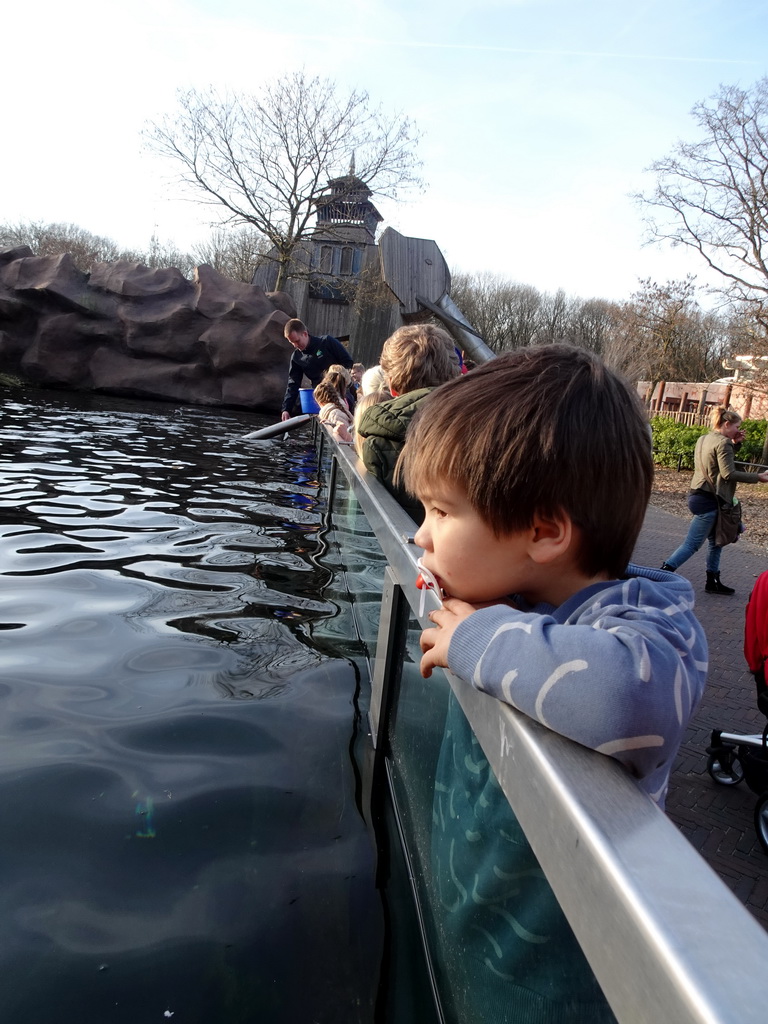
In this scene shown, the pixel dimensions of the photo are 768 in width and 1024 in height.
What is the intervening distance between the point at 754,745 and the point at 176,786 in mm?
2154

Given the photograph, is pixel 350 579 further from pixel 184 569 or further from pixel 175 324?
pixel 175 324

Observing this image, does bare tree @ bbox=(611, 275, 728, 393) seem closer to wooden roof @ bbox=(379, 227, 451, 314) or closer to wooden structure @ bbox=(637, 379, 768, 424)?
wooden structure @ bbox=(637, 379, 768, 424)

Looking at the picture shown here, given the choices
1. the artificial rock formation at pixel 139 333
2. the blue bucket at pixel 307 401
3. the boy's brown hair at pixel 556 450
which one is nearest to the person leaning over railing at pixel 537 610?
the boy's brown hair at pixel 556 450

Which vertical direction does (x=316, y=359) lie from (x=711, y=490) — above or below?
above

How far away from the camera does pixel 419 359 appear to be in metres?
3.75

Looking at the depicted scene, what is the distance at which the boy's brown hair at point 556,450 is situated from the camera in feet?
3.59

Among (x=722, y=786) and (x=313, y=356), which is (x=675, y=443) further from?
(x=722, y=786)

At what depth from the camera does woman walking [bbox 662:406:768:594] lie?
6.49 m

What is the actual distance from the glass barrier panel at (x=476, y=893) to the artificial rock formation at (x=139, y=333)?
57.7 ft

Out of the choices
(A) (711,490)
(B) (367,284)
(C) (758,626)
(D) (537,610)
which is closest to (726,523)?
(A) (711,490)

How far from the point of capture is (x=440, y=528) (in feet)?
3.96

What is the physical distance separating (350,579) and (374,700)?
1443 mm

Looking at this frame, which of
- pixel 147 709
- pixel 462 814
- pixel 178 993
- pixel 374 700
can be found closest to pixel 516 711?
pixel 462 814

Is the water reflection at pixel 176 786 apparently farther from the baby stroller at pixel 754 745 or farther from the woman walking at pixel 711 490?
the woman walking at pixel 711 490
